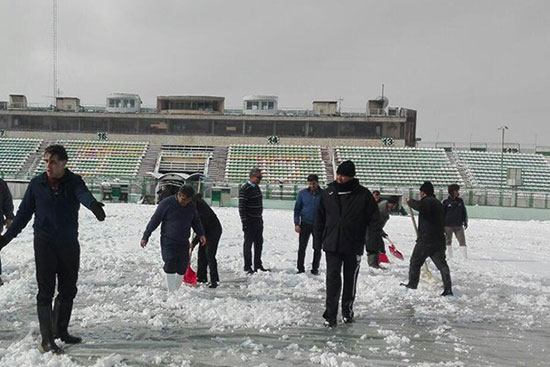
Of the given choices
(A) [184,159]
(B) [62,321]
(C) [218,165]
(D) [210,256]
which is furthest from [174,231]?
(A) [184,159]

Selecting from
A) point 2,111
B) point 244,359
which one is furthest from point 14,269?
point 2,111

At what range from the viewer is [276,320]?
20.9ft

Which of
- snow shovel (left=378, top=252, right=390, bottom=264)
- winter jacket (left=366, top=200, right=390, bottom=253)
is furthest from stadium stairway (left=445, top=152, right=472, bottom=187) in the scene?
snow shovel (left=378, top=252, right=390, bottom=264)

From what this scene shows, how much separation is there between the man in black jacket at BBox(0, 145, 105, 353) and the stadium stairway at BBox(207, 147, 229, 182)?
4353 cm

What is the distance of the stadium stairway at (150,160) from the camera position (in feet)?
168

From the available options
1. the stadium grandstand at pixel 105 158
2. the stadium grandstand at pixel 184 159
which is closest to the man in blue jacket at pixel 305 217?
the stadium grandstand at pixel 184 159

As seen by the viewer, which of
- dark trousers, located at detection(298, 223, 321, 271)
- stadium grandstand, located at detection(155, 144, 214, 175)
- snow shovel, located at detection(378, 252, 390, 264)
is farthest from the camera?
stadium grandstand, located at detection(155, 144, 214, 175)

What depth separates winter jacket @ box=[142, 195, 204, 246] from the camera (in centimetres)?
723

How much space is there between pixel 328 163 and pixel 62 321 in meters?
48.3

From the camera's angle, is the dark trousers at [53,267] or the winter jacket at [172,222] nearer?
the dark trousers at [53,267]

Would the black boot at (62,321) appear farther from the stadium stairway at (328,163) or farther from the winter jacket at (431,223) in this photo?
the stadium stairway at (328,163)

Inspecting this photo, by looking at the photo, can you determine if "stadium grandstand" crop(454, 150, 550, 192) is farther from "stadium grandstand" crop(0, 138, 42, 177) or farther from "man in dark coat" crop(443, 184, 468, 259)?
"stadium grandstand" crop(0, 138, 42, 177)

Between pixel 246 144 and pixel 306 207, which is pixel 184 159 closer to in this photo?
pixel 246 144

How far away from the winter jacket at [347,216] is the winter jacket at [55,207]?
2.73 metres
